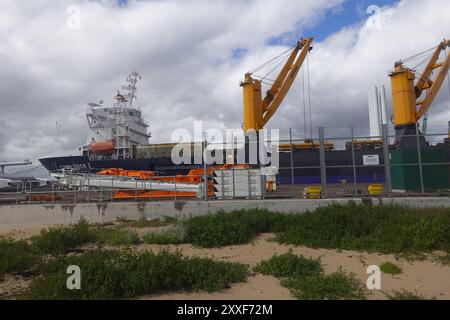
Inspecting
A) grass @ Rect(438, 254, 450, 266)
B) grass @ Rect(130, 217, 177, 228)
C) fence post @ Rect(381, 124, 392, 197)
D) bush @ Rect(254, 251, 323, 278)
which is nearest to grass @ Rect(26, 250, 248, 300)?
bush @ Rect(254, 251, 323, 278)

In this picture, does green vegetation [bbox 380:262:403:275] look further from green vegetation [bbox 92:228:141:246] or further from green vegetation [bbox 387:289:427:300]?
green vegetation [bbox 92:228:141:246]

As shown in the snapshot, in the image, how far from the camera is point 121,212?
14.2 meters

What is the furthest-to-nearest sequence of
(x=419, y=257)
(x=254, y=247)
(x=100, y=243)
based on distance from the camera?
(x=100, y=243), (x=254, y=247), (x=419, y=257)

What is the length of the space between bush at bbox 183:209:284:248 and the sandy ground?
0.28m

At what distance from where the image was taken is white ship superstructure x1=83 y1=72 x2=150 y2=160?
133 ft

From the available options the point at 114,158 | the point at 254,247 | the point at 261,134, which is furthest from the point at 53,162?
the point at 254,247

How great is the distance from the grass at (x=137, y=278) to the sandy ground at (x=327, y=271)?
210 mm

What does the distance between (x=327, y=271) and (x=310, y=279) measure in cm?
107

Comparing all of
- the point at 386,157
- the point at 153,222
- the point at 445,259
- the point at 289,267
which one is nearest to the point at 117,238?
the point at 153,222

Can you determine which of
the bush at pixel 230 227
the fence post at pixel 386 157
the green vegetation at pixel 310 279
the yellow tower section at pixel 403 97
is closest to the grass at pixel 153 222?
the bush at pixel 230 227

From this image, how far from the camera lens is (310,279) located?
226 inches

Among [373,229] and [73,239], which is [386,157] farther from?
[73,239]
